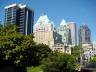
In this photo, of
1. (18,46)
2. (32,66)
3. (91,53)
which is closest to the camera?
(18,46)

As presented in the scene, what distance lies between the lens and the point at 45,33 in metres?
182

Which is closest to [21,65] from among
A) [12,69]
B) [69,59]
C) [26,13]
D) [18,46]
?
[12,69]

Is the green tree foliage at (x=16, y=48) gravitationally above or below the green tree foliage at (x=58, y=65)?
above

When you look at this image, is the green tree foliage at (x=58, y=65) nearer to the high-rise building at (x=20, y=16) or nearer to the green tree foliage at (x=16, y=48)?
the green tree foliage at (x=16, y=48)

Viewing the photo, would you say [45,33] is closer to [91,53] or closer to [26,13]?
[26,13]

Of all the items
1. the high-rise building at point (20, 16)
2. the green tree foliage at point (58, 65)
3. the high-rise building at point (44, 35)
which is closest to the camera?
the green tree foliage at point (58, 65)

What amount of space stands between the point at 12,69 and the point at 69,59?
982 cm

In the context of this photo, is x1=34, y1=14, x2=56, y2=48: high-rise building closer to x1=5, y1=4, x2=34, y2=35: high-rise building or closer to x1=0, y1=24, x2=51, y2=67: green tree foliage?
x1=5, y1=4, x2=34, y2=35: high-rise building

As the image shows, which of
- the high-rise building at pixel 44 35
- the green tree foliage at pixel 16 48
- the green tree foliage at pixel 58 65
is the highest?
the high-rise building at pixel 44 35

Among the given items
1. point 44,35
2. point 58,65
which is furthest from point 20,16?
point 58,65

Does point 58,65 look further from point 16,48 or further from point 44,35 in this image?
point 44,35

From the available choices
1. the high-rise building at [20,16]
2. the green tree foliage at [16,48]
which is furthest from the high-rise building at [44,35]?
the green tree foliage at [16,48]

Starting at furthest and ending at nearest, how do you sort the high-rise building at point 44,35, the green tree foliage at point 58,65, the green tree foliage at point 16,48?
the high-rise building at point 44,35
the green tree foliage at point 58,65
the green tree foliage at point 16,48

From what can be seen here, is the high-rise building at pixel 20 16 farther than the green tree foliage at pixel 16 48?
Yes
